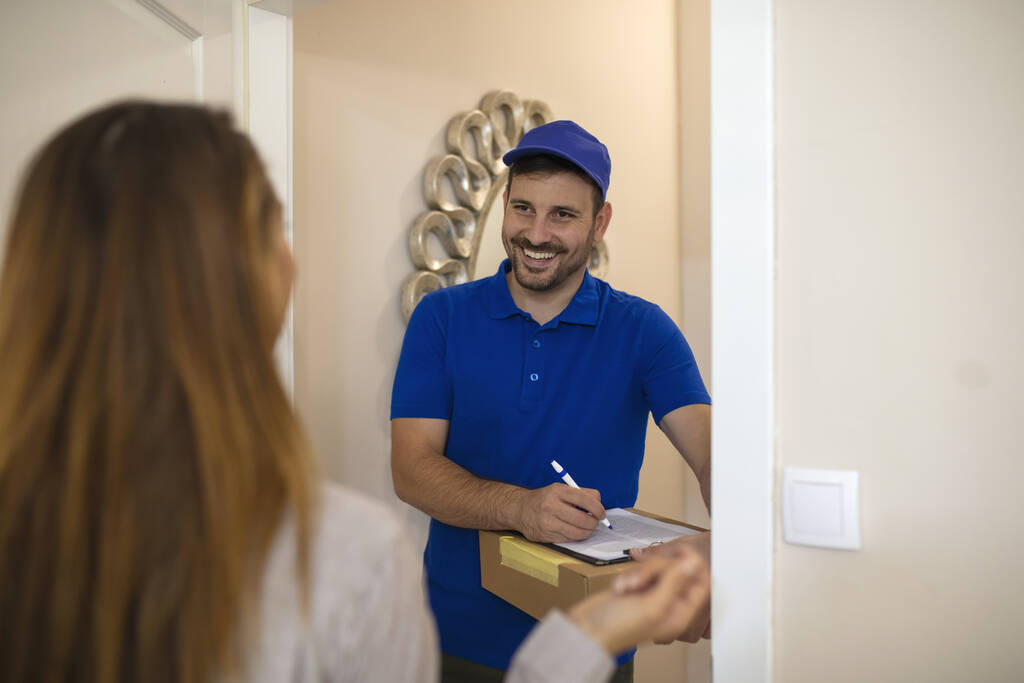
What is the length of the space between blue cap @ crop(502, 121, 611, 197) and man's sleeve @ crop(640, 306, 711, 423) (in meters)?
0.35

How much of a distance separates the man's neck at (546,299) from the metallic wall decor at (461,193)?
36 centimetres

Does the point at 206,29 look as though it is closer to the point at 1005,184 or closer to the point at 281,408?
the point at 281,408

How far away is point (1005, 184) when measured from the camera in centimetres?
83

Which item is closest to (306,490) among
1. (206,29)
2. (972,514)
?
(972,514)

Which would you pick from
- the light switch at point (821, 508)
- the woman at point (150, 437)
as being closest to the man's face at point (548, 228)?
the light switch at point (821, 508)

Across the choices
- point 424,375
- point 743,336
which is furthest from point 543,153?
point 743,336

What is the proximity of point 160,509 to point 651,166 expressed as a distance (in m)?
2.69

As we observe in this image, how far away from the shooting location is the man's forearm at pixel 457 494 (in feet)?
4.62

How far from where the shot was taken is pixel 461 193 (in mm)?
2086

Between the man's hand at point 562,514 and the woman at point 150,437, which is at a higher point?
the woman at point 150,437

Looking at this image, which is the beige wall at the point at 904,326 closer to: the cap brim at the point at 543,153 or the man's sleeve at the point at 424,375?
the cap brim at the point at 543,153

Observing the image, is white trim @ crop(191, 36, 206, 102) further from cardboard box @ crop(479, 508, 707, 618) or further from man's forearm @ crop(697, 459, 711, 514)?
man's forearm @ crop(697, 459, 711, 514)

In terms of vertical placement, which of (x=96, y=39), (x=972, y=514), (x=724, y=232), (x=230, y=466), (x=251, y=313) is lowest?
(x=972, y=514)

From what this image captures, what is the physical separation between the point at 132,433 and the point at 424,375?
1073mm
